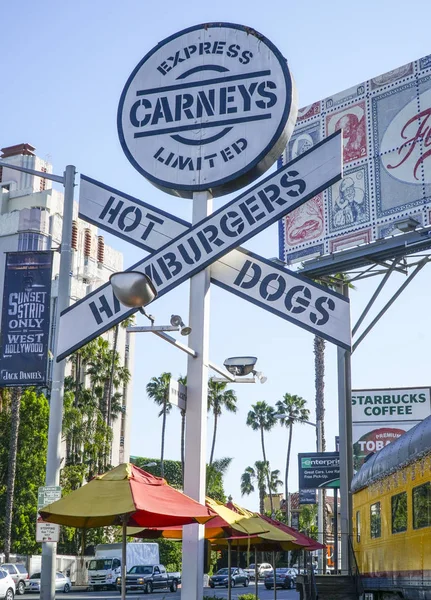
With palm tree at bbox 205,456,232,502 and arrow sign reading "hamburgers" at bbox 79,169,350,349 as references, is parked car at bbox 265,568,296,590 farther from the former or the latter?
arrow sign reading "hamburgers" at bbox 79,169,350,349

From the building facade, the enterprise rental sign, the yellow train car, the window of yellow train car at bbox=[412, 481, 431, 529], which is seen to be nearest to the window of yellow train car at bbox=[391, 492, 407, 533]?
the yellow train car

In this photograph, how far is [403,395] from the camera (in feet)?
102

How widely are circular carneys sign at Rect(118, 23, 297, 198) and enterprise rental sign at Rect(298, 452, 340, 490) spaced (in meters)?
21.5

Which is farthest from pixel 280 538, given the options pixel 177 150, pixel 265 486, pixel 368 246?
pixel 265 486

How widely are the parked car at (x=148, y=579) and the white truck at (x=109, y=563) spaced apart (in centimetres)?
61

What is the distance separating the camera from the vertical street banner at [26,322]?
49.1 feet

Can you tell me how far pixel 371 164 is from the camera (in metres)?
23.1

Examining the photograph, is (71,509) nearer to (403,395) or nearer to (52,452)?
(52,452)

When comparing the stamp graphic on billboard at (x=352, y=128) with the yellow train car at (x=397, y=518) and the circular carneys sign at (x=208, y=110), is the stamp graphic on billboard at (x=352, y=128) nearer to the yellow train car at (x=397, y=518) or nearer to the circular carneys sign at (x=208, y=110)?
the yellow train car at (x=397, y=518)

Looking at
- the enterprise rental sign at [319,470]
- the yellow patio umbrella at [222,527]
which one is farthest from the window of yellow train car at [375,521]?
the enterprise rental sign at [319,470]

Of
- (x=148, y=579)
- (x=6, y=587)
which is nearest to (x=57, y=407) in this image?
Answer: (x=6, y=587)

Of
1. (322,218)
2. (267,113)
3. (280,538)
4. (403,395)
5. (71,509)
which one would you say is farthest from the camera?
(403,395)

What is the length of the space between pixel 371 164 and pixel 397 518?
39.8ft

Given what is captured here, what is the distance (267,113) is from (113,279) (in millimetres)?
2871
